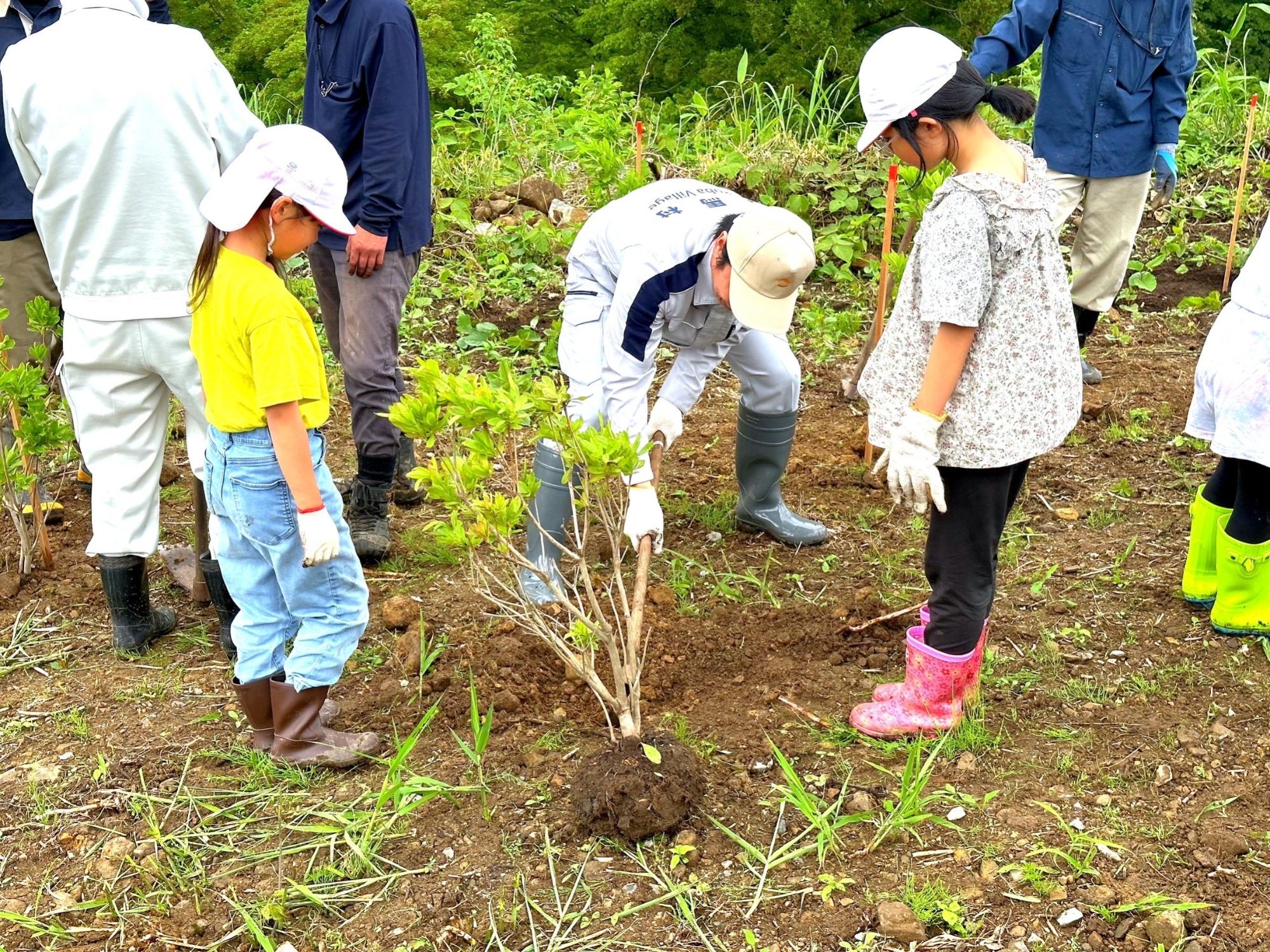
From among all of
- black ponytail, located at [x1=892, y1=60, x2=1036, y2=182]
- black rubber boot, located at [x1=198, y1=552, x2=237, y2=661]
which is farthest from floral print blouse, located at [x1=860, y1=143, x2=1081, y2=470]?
black rubber boot, located at [x1=198, y1=552, x2=237, y2=661]

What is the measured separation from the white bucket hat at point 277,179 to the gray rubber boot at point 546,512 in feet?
3.99

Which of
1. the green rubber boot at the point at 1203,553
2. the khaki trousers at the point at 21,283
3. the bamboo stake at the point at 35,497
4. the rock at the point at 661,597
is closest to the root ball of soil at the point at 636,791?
the rock at the point at 661,597

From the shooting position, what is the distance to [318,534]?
2621 mm

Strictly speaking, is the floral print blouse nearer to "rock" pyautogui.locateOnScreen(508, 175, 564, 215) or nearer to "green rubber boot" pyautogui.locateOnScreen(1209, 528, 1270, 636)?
"green rubber boot" pyautogui.locateOnScreen(1209, 528, 1270, 636)

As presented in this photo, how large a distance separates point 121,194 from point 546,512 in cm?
151

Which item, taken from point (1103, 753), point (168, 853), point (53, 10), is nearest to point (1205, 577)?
point (1103, 753)

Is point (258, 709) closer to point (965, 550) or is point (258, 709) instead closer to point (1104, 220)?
point (965, 550)

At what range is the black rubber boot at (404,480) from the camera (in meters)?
4.36

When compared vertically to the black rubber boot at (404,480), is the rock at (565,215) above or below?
above

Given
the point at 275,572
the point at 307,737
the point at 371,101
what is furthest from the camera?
the point at 371,101

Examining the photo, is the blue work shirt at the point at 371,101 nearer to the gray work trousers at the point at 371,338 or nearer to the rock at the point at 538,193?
the gray work trousers at the point at 371,338

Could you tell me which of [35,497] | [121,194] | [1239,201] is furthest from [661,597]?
[1239,201]

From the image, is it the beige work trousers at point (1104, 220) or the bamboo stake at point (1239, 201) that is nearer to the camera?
the beige work trousers at point (1104, 220)

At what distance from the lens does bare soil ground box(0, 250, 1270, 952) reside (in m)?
2.46
